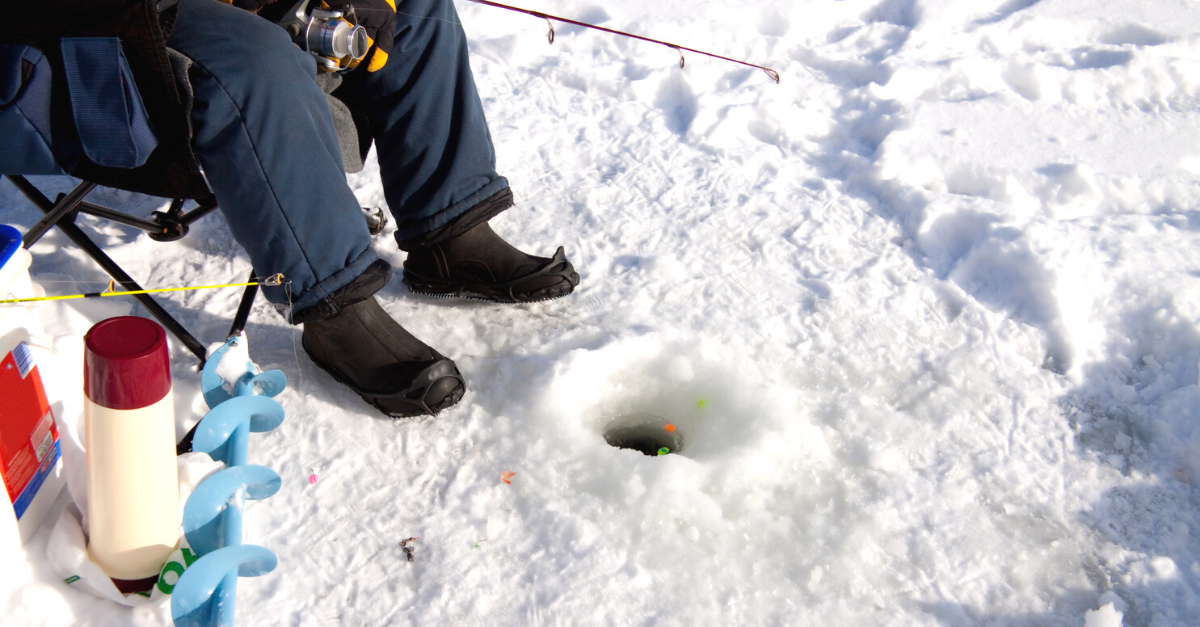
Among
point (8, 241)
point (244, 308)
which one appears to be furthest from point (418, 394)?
point (8, 241)

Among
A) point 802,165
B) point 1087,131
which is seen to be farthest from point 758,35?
point 1087,131

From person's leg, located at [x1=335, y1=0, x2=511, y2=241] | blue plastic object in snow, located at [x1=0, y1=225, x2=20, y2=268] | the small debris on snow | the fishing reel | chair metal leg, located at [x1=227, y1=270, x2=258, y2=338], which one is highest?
the fishing reel

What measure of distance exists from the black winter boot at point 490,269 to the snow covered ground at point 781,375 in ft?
0.27

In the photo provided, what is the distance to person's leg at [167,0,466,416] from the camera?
1565 millimetres

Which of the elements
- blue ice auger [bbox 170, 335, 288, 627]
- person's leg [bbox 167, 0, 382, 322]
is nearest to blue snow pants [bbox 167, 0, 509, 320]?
person's leg [bbox 167, 0, 382, 322]

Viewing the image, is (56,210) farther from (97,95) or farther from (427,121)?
(427,121)

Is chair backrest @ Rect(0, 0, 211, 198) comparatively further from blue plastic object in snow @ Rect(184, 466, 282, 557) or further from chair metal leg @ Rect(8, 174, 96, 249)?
blue plastic object in snow @ Rect(184, 466, 282, 557)

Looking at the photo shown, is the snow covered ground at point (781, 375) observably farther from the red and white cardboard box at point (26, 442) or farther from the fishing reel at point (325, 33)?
the fishing reel at point (325, 33)

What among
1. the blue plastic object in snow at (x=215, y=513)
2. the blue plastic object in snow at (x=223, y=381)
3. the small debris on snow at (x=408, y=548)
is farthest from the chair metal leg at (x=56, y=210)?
the small debris on snow at (x=408, y=548)

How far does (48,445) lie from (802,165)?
108 inches

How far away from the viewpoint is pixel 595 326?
2299 mm

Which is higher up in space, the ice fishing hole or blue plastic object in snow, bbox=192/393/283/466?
blue plastic object in snow, bbox=192/393/283/466

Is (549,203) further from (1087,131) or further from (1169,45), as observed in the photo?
(1169,45)

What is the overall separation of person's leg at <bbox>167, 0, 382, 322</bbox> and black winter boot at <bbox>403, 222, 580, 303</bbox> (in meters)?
0.47
